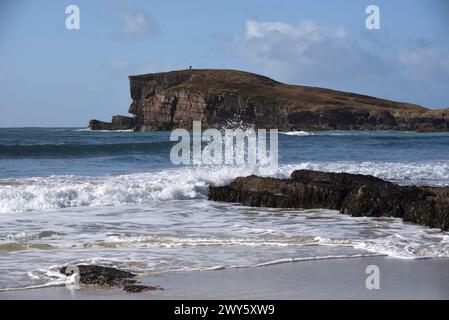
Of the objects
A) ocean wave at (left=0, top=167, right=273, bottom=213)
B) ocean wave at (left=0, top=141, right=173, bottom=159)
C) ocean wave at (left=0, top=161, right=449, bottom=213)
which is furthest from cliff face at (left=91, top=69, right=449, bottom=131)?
ocean wave at (left=0, top=167, right=273, bottom=213)

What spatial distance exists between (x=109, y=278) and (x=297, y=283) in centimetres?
188

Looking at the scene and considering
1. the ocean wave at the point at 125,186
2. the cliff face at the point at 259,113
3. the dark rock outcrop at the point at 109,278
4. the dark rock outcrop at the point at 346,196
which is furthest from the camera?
the cliff face at the point at 259,113

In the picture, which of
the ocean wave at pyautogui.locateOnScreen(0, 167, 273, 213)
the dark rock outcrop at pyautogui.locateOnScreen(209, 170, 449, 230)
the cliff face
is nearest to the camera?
the dark rock outcrop at pyautogui.locateOnScreen(209, 170, 449, 230)

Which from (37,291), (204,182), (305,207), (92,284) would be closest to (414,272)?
(92,284)

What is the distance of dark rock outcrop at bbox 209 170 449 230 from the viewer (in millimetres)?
11375

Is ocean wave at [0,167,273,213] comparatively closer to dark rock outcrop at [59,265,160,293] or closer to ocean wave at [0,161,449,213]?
ocean wave at [0,161,449,213]

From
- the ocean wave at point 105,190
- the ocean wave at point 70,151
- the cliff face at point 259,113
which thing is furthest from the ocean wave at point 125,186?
the cliff face at point 259,113

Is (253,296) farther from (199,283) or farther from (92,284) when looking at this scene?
(92,284)

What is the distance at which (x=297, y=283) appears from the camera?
700cm

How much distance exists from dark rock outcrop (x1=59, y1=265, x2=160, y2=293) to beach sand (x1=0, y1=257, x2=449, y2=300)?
0.49 feet

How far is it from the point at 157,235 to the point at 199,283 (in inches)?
129

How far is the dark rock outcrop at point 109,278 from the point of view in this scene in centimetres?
678

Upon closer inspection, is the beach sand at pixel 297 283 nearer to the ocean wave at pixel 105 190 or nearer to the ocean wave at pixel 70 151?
the ocean wave at pixel 105 190

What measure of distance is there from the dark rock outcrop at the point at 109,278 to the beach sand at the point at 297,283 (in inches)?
5.9
